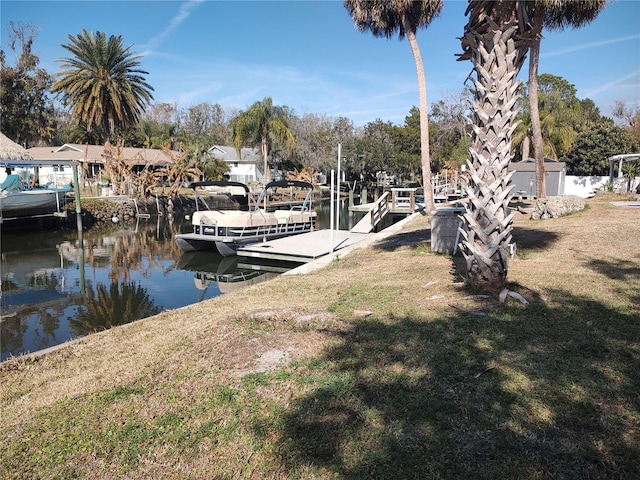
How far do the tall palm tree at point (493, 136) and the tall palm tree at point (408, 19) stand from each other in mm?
14272

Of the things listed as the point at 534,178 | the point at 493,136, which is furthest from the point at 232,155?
the point at 493,136

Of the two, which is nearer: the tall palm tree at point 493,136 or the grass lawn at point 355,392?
the grass lawn at point 355,392

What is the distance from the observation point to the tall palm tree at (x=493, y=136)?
6219 mm

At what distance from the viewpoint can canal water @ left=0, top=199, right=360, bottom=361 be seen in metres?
9.70

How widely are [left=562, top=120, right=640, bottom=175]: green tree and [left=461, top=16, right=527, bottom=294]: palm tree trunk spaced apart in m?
41.5

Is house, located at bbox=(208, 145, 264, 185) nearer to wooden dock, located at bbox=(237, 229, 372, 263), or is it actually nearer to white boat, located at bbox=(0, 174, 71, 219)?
white boat, located at bbox=(0, 174, 71, 219)

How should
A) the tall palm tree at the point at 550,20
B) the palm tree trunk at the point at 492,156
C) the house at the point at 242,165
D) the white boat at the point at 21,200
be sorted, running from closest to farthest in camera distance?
1. the palm tree trunk at the point at 492,156
2. the tall palm tree at the point at 550,20
3. the white boat at the point at 21,200
4. the house at the point at 242,165

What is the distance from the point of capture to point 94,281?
14.1 metres

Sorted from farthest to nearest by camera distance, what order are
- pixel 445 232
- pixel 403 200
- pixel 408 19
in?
1. pixel 403 200
2. pixel 408 19
3. pixel 445 232

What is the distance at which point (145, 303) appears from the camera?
38.2ft

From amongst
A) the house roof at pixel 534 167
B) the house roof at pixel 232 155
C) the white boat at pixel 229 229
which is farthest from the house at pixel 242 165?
the white boat at pixel 229 229

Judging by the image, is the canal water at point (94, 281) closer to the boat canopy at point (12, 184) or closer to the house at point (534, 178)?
the boat canopy at point (12, 184)

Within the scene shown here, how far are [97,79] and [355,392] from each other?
43392mm

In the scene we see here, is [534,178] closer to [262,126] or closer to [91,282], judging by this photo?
[91,282]
